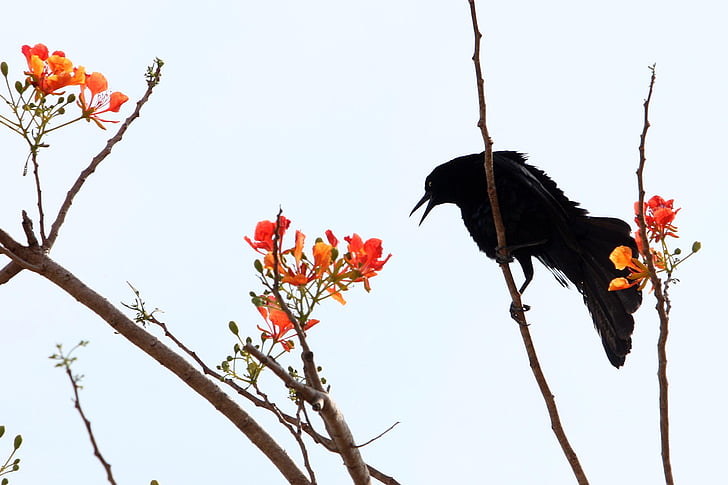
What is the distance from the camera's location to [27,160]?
111 inches

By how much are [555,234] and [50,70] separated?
137 inches

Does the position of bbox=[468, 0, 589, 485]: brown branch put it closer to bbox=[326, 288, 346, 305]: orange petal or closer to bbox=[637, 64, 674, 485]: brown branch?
bbox=[637, 64, 674, 485]: brown branch

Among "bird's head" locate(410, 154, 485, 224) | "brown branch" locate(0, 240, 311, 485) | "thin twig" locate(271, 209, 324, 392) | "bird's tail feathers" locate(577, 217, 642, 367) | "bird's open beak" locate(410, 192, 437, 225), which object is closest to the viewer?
"thin twig" locate(271, 209, 324, 392)

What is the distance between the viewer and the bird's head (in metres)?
5.59

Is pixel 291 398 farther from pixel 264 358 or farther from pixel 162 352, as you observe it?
pixel 264 358

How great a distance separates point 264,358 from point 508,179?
3611 millimetres

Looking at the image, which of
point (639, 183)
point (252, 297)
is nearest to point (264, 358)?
point (252, 297)

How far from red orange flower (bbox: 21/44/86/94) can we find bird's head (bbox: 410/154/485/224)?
319 centimetres

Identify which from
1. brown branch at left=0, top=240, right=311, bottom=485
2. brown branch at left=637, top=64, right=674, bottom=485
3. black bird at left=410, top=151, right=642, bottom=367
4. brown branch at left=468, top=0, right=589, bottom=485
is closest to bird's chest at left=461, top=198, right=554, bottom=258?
black bird at left=410, top=151, right=642, bottom=367

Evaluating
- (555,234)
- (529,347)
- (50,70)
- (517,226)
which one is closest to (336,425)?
(529,347)

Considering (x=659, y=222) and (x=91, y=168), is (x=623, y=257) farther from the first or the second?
(x=91, y=168)

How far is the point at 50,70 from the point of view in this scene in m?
2.88

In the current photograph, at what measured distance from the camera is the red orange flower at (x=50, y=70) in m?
2.86

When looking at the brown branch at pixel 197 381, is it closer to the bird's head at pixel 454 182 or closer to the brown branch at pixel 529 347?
the brown branch at pixel 529 347
